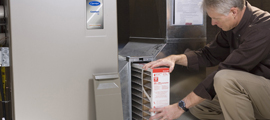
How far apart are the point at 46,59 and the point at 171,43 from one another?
0.90 m

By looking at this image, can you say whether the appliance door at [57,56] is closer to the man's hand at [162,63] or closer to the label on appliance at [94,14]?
the label on appliance at [94,14]

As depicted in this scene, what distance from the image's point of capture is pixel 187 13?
1926 millimetres

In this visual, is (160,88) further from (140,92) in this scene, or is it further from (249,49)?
(249,49)

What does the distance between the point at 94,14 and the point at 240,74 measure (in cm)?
86

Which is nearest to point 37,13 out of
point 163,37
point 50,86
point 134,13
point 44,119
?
point 50,86

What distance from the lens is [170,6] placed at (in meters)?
1.88

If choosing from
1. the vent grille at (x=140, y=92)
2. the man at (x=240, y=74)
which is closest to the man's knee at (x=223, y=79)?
the man at (x=240, y=74)

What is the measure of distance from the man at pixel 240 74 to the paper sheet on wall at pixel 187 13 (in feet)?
1.01

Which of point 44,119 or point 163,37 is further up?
point 163,37

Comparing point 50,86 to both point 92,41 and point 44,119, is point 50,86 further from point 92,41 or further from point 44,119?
point 92,41

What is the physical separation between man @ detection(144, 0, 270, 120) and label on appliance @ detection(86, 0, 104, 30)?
36cm

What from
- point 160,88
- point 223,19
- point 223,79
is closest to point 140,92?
point 160,88

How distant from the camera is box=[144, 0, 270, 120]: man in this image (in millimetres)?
1423

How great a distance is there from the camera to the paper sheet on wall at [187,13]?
6.19 ft
